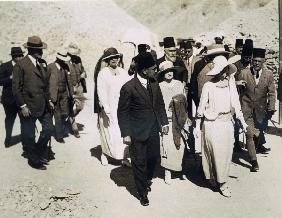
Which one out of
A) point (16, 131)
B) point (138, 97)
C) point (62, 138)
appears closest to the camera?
point (138, 97)

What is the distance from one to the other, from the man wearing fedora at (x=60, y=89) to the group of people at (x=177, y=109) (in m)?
1.55

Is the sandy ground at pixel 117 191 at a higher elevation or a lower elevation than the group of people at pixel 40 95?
lower

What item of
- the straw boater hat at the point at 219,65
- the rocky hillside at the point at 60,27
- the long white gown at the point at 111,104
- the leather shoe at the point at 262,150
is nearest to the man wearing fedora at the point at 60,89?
the long white gown at the point at 111,104

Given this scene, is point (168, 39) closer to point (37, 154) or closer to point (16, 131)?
point (37, 154)

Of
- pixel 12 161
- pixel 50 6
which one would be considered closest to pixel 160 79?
pixel 12 161

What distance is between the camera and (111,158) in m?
9.36

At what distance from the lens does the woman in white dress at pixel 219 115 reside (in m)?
6.94

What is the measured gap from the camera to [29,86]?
833cm

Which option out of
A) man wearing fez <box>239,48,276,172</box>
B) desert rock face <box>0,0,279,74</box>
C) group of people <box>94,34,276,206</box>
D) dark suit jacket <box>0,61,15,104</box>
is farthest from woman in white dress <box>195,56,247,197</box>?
desert rock face <box>0,0,279,74</box>

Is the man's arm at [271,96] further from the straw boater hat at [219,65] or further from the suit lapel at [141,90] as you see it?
the suit lapel at [141,90]

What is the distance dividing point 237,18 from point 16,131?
90.9 ft

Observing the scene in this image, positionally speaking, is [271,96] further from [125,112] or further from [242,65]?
[125,112]

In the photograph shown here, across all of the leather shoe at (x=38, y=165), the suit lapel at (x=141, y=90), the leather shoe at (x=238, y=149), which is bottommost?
the leather shoe at (x=38, y=165)

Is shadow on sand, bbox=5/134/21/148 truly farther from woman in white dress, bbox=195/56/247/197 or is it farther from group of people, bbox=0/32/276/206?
woman in white dress, bbox=195/56/247/197
